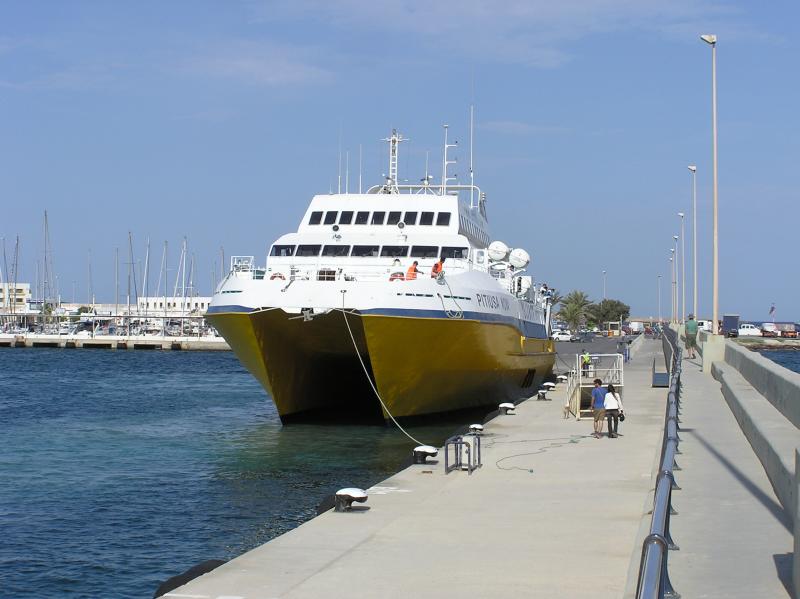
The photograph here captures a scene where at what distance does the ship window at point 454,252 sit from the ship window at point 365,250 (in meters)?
1.90

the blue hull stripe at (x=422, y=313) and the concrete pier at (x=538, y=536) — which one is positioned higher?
the blue hull stripe at (x=422, y=313)

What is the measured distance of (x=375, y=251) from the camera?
3098 centimetres

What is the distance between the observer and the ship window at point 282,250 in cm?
3145

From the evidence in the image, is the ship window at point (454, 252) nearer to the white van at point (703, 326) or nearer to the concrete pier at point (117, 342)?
the white van at point (703, 326)

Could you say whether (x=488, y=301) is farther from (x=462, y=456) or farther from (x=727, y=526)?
(x=727, y=526)

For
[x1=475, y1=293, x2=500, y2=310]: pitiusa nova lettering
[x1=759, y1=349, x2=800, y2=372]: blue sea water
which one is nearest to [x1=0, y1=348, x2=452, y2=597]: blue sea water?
[x1=475, y1=293, x2=500, y2=310]: pitiusa nova lettering

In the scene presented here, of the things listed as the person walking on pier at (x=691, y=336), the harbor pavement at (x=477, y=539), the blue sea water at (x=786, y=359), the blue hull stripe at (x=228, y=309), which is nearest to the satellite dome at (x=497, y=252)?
the blue hull stripe at (x=228, y=309)

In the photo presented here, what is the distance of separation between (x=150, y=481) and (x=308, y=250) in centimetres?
1081

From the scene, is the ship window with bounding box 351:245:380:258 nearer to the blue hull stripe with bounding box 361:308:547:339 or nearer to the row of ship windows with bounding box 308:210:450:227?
the row of ship windows with bounding box 308:210:450:227

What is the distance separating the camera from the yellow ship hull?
88.6ft

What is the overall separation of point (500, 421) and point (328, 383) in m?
9.12

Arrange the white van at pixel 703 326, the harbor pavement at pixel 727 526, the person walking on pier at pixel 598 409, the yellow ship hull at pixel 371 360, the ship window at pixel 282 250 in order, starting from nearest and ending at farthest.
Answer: the harbor pavement at pixel 727 526
the person walking on pier at pixel 598 409
the yellow ship hull at pixel 371 360
the ship window at pixel 282 250
the white van at pixel 703 326

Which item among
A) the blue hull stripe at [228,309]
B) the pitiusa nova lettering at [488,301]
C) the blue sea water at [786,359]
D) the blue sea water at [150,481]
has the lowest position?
the blue sea water at [150,481]

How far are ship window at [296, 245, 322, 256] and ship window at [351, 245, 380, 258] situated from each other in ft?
3.53
